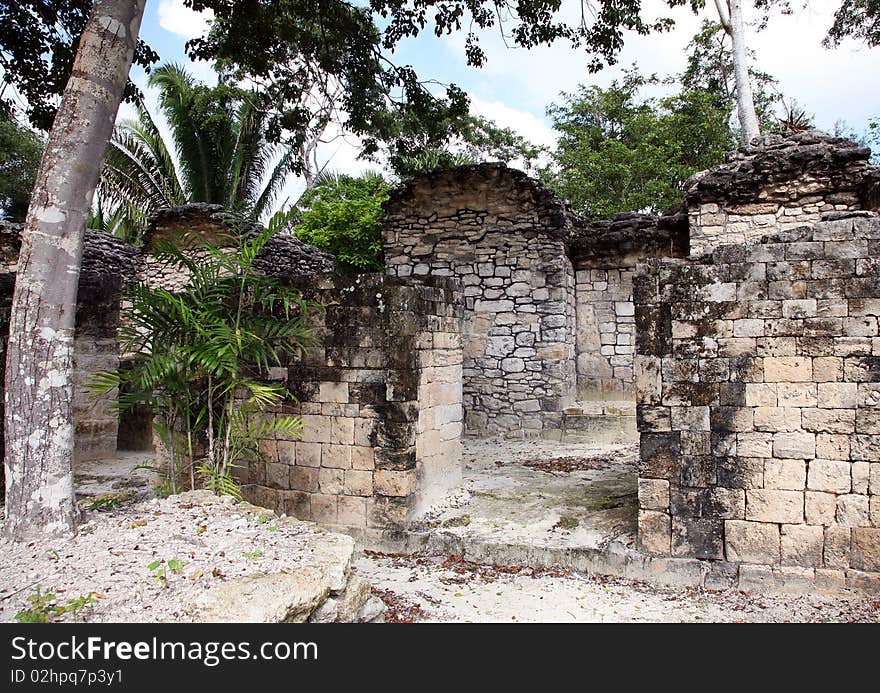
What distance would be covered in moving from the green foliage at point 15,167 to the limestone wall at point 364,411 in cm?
1913

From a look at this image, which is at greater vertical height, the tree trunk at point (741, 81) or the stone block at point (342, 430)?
the tree trunk at point (741, 81)

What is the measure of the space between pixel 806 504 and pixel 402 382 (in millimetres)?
3246

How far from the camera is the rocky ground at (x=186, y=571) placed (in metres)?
2.82

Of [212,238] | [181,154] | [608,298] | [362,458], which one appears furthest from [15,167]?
[362,458]

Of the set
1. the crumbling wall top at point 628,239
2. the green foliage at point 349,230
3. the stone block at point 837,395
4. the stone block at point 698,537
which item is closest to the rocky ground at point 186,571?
the stone block at point 698,537

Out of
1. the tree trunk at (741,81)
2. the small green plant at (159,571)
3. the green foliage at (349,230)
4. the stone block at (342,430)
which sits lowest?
the small green plant at (159,571)

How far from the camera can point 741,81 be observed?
533 inches

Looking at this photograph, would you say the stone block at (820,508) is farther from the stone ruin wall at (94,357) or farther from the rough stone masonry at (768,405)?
the stone ruin wall at (94,357)

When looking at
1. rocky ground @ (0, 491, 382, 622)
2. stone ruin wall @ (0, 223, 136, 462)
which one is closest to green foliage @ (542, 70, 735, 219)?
stone ruin wall @ (0, 223, 136, 462)

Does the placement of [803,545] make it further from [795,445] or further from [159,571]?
[159,571]

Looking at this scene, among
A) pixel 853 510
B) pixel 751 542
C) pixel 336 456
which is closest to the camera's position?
pixel 853 510

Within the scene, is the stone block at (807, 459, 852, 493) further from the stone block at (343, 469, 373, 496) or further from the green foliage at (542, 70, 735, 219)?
the green foliage at (542, 70, 735, 219)

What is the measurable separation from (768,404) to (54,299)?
4.87 meters
